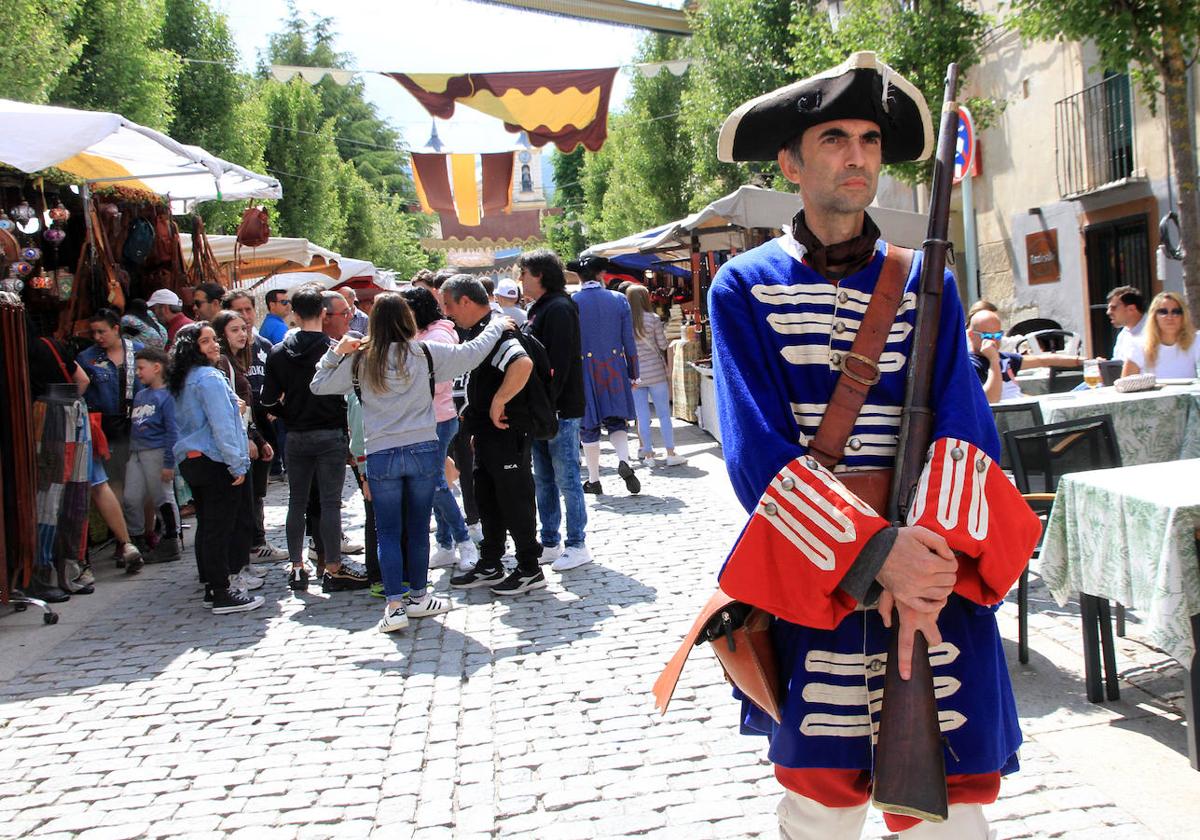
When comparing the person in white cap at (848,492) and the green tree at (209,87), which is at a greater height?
the green tree at (209,87)

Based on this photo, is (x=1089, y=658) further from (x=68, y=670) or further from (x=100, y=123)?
(x=100, y=123)

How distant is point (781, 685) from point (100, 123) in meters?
5.82

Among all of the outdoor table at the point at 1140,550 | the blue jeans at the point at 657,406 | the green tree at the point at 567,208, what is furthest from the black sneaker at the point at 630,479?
the green tree at the point at 567,208

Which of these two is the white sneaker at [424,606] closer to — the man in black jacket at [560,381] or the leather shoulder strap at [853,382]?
the man in black jacket at [560,381]

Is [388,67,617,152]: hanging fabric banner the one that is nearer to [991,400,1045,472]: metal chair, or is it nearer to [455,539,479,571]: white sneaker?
[455,539,479,571]: white sneaker

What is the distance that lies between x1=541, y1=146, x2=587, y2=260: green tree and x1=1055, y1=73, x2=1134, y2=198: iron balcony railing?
49593 mm

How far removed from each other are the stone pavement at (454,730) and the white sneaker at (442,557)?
0.81 m

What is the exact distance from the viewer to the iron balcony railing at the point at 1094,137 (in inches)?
513

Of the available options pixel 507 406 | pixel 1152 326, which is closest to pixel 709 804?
pixel 507 406

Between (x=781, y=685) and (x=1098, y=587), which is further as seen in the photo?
(x=1098, y=587)

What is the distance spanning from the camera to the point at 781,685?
1.98 meters

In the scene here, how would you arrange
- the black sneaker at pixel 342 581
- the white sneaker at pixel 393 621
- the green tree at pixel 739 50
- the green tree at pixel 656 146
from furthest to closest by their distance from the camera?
the green tree at pixel 656 146, the green tree at pixel 739 50, the black sneaker at pixel 342 581, the white sneaker at pixel 393 621

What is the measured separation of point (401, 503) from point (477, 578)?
1.10 meters

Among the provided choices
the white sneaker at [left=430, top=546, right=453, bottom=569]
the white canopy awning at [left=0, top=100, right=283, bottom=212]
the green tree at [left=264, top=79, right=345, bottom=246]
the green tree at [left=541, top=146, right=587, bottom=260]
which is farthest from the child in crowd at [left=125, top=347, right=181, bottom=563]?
the green tree at [left=541, top=146, right=587, bottom=260]
